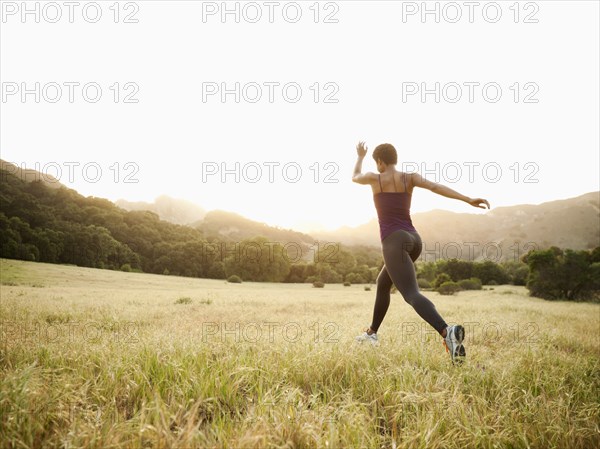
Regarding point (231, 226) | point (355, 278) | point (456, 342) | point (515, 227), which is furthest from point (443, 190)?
point (515, 227)

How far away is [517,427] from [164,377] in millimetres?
2604

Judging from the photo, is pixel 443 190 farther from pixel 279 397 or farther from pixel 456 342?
pixel 279 397

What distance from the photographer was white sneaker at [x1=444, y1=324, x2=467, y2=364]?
3.29 metres

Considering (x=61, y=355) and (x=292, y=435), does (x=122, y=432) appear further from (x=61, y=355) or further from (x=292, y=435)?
(x=61, y=355)

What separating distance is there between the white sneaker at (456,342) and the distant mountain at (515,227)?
309 ft

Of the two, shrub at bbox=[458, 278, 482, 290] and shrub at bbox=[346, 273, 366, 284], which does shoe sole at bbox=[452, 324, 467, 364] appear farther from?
shrub at bbox=[346, 273, 366, 284]

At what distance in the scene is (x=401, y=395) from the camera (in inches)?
95.5

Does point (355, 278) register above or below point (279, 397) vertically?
below

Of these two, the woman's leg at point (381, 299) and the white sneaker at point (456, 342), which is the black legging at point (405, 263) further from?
the woman's leg at point (381, 299)

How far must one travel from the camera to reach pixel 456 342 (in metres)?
3.34

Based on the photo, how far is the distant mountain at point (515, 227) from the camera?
380ft

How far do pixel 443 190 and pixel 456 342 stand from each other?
1784mm

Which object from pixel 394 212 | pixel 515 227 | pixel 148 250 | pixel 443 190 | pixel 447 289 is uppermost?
pixel 515 227

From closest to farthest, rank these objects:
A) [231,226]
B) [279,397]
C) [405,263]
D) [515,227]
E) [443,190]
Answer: [279,397] < [443,190] < [405,263] < [231,226] < [515,227]
